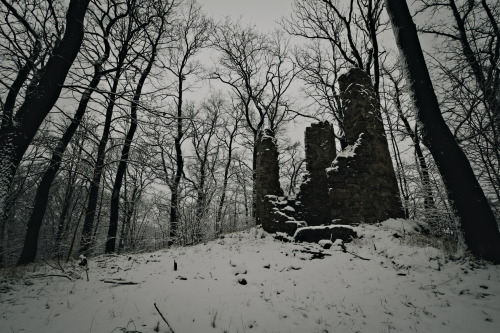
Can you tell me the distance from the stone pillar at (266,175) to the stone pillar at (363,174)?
297 centimetres

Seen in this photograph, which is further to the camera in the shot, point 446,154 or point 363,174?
point 363,174

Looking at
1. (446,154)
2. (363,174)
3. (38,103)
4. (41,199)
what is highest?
(38,103)

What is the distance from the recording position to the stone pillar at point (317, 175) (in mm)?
10016

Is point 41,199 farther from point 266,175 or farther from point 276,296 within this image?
point 276,296

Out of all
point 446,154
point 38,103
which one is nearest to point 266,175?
point 446,154

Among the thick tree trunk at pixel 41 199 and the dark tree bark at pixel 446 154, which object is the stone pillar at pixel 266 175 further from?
the thick tree trunk at pixel 41 199

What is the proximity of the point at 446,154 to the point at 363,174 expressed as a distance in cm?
354

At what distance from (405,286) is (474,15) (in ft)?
31.3

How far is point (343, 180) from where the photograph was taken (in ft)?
26.6

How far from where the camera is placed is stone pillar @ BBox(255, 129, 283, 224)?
10492 millimetres

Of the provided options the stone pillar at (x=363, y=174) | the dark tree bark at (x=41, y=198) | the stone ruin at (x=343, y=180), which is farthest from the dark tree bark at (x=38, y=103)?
the stone pillar at (x=363, y=174)

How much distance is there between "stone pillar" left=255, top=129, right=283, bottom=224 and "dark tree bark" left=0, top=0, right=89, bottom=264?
7.70 m

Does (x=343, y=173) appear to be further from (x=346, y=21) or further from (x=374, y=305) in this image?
(x=346, y=21)

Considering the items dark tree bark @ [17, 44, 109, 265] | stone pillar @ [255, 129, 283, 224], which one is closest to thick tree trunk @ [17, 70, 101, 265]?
dark tree bark @ [17, 44, 109, 265]
